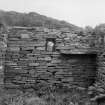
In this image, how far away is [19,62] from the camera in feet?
24.4

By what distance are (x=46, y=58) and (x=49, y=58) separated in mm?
107

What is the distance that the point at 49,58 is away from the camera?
7480 millimetres

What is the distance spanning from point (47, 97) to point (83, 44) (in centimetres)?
229

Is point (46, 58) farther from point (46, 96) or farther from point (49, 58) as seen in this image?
point (46, 96)

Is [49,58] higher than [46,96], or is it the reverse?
[49,58]

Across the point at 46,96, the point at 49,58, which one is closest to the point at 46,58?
the point at 49,58

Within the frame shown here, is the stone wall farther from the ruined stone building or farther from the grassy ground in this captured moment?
the grassy ground

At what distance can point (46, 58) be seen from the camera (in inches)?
294

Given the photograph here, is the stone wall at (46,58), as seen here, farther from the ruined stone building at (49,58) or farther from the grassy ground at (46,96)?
the grassy ground at (46,96)

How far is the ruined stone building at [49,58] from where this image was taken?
743cm

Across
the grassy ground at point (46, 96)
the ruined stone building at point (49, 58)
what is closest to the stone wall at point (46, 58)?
the ruined stone building at point (49, 58)

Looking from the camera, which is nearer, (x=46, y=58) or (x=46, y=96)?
(x=46, y=96)

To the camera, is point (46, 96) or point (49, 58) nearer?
point (46, 96)

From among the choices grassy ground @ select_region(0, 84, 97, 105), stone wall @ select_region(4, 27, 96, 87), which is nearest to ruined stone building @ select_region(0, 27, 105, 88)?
stone wall @ select_region(4, 27, 96, 87)
